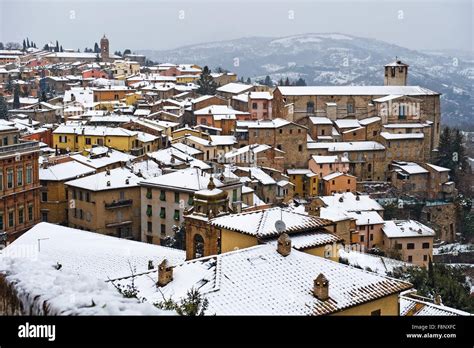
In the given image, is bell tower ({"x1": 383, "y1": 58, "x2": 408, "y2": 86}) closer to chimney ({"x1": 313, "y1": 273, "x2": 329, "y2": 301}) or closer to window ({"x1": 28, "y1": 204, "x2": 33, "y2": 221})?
window ({"x1": 28, "y1": 204, "x2": 33, "y2": 221})

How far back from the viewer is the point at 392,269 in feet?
70.4

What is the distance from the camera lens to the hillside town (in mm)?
8281

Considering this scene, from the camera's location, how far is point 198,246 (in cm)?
1396

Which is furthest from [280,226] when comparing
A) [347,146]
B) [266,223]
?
[347,146]

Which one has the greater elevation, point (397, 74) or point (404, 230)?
point (397, 74)

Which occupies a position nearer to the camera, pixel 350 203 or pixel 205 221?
pixel 205 221

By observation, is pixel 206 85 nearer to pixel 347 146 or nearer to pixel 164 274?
pixel 347 146

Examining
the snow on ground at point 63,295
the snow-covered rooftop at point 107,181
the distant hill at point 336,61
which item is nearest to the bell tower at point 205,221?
the snow on ground at point 63,295

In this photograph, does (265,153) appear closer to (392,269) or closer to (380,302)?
(392,269)

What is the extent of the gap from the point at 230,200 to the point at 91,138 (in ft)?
46.2

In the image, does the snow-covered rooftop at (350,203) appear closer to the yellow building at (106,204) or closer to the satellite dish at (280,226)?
the yellow building at (106,204)

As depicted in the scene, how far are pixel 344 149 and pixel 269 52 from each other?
53.2 metres

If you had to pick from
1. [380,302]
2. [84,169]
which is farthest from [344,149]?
[380,302]

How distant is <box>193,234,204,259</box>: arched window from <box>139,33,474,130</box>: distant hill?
59.0 meters
